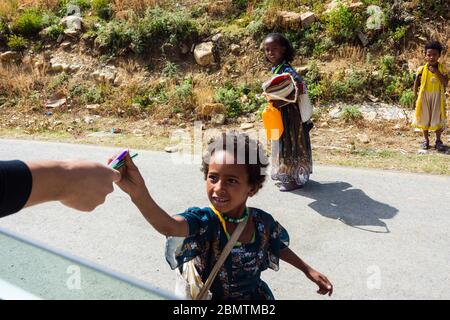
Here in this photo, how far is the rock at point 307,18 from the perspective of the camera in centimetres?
1121

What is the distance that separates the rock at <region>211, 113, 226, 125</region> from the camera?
9.59 m

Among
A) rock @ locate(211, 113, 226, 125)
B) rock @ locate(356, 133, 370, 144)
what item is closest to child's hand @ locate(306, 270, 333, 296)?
rock @ locate(356, 133, 370, 144)

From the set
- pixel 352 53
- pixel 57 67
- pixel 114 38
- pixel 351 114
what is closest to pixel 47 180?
pixel 351 114

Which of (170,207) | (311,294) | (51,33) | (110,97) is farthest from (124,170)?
(51,33)

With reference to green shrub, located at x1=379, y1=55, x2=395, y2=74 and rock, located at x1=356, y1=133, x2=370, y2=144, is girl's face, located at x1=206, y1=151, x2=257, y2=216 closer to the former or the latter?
rock, located at x1=356, y1=133, x2=370, y2=144

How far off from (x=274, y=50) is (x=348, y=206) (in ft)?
6.23

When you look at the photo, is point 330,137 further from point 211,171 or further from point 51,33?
point 51,33

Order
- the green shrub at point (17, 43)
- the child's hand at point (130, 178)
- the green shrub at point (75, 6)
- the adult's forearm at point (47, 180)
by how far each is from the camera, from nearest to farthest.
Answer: the adult's forearm at point (47, 180)
the child's hand at point (130, 178)
the green shrub at point (17, 43)
the green shrub at point (75, 6)

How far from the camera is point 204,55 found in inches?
458

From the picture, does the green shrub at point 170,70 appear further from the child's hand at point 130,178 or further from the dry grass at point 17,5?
the child's hand at point 130,178

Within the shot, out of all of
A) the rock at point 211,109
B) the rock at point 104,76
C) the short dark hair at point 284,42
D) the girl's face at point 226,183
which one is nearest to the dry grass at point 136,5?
the rock at point 104,76

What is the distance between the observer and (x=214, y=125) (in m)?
9.62

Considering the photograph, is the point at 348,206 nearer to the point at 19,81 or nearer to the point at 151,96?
the point at 151,96

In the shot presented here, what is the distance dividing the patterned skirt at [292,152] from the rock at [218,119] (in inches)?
148
